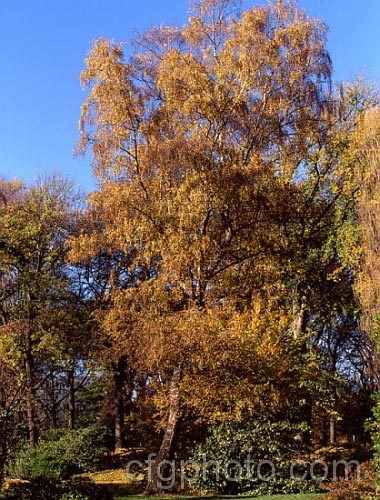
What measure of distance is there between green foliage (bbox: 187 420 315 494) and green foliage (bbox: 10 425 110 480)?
10.7 feet

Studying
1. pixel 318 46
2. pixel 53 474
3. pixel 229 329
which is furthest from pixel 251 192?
pixel 53 474

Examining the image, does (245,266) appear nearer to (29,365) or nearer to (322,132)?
(322,132)

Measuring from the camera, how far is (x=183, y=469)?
42.4ft

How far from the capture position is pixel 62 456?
14.9 metres

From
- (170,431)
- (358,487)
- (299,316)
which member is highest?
(299,316)

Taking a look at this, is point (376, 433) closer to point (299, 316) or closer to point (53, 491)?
point (53, 491)

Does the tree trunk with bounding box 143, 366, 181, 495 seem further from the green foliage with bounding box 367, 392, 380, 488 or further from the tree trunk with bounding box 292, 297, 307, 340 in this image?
the tree trunk with bounding box 292, 297, 307, 340

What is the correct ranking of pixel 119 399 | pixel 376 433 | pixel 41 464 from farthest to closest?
pixel 119 399 < pixel 41 464 < pixel 376 433

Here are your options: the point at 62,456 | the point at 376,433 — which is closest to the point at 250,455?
the point at 376,433

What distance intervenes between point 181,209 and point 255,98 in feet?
11.2

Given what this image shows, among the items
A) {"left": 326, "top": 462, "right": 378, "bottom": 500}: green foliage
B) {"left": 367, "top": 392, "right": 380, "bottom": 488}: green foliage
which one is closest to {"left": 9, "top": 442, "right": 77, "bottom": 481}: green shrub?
{"left": 326, "top": 462, "right": 378, "bottom": 500}: green foliage

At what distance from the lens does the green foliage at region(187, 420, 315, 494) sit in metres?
12.5

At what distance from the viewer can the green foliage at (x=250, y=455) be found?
12.5 m

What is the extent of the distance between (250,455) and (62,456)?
510cm
